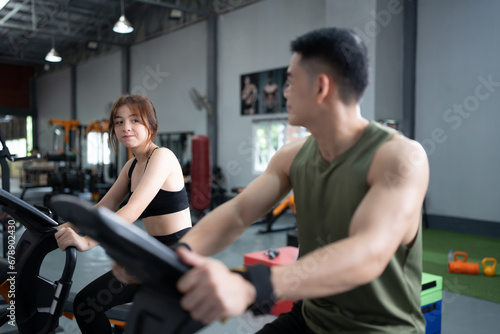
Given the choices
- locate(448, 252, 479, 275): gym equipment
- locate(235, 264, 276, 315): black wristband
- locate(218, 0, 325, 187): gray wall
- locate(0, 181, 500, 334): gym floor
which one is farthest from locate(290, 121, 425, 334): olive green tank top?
locate(218, 0, 325, 187): gray wall

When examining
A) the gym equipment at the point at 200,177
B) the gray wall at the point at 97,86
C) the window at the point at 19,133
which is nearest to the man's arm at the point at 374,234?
the gym equipment at the point at 200,177

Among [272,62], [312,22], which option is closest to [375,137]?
[312,22]

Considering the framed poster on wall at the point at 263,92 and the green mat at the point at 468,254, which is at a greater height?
the framed poster on wall at the point at 263,92

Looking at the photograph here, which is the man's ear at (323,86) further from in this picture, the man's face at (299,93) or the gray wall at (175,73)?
the gray wall at (175,73)

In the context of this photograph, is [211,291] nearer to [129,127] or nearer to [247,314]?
[129,127]

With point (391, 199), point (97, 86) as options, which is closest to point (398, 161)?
point (391, 199)

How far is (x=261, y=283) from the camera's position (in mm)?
854

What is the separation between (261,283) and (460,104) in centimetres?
650

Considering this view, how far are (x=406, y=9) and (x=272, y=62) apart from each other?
9.33 ft

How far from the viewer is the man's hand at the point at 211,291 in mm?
784

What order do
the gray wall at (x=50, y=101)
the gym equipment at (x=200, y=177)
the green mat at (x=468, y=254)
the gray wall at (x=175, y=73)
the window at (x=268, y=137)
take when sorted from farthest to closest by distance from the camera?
the gray wall at (x=50, y=101) < the gray wall at (x=175, y=73) < the window at (x=268, y=137) < the gym equipment at (x=200, y=177) < the green mat at (x=468, y=254)

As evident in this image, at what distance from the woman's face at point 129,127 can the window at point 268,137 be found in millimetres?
6563

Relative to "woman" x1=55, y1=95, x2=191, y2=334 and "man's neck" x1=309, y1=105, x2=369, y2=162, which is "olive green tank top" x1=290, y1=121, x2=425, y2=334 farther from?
"woman" x1=55, y1=95, x2=191, y2=334

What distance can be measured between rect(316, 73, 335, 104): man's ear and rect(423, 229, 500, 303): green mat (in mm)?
3055
